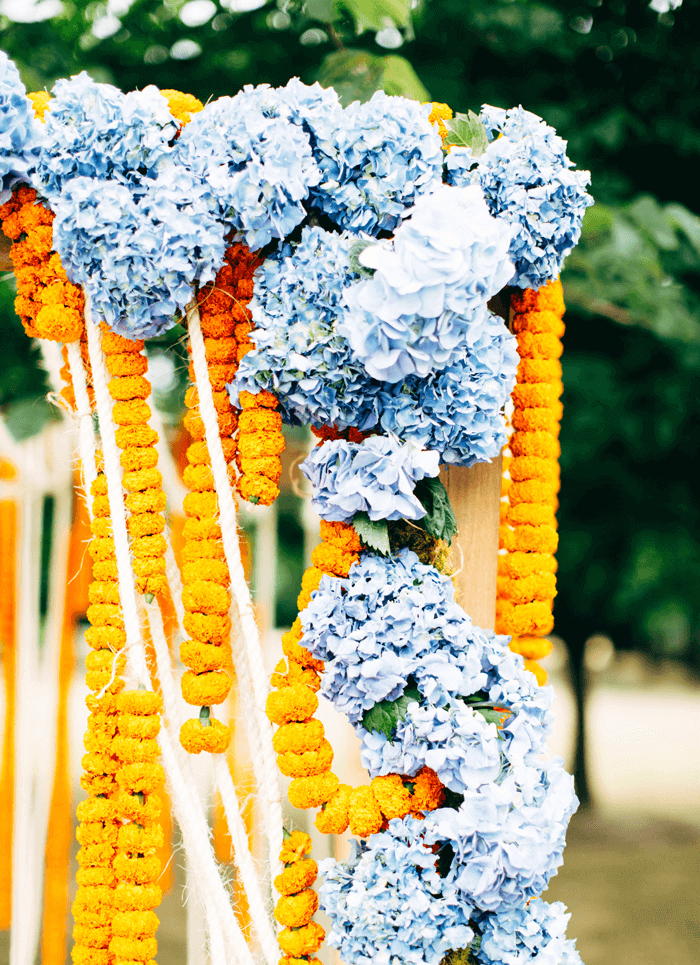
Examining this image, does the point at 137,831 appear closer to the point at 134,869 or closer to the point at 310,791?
the point at 134,869

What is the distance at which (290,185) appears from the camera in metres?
0.94

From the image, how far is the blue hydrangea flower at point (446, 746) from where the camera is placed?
94 cm

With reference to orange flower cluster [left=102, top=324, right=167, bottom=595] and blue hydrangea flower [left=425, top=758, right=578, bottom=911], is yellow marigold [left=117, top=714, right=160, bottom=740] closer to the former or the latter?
orange flower cluster [left=102, top=324, right=167, bottom=595]

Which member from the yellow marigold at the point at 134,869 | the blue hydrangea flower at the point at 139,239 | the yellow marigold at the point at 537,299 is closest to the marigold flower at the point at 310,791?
the yellow marigold at the point at 134,869

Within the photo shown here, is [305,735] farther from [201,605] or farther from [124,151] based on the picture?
[124,151]

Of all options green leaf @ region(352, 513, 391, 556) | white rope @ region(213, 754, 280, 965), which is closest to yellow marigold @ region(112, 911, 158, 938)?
white rope @ region(213, 754, 280, 965)

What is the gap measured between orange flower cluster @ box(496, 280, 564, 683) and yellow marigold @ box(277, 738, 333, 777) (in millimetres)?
376

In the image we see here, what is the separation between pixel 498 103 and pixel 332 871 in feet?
6.05

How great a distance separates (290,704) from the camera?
1000 mm

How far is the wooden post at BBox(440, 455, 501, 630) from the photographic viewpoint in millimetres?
1178

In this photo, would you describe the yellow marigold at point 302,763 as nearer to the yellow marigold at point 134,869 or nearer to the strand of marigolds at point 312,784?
the strand of marigolds at point 312,784

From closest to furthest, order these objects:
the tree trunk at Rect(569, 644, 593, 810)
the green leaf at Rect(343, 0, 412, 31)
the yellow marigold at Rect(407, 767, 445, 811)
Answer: the yellow marigold at Rect(407, 767, 445, 811) → the green leaf at Rect(343, 0, 412, 31) → the tree trunk at Rect(569, 644, 593, 810)

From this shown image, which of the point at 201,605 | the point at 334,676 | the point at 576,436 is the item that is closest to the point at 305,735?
the point at 334,676

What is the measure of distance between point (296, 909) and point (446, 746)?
0.29 m
